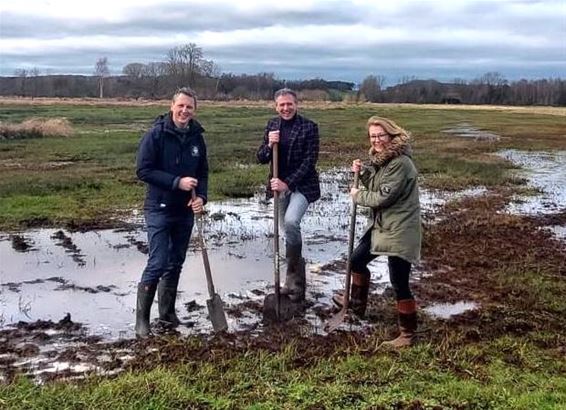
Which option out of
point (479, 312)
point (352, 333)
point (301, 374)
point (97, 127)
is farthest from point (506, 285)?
point (97, 127)

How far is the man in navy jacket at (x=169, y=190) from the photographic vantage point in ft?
21.3

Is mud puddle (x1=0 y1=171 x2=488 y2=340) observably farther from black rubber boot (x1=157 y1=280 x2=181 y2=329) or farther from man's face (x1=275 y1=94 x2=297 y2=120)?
man's face (x1=275 y1=94 x2=297 y2=120)

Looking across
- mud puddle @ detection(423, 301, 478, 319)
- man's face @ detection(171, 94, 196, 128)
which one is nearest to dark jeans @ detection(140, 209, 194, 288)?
man's face @ detection(171, 94, 196, 128)

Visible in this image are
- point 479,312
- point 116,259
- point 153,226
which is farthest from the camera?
point 116,259

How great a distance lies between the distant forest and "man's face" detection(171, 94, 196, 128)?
9132 cm

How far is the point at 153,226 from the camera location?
6.60m

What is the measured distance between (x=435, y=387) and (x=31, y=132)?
28536mm

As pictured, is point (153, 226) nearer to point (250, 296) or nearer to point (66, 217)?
point (250, 296)

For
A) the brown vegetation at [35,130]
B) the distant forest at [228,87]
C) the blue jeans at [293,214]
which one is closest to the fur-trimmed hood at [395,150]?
the blue jeans at [293,214]

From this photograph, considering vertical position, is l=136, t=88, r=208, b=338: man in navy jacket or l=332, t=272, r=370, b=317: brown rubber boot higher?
l=136, t=88, r=208, b=338: man in navy jacket

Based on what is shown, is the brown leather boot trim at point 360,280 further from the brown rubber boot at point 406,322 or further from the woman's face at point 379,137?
the woman's face at point 379,137

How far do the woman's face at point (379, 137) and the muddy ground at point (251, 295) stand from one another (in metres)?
1.70

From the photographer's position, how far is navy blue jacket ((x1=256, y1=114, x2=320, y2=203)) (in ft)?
24.5

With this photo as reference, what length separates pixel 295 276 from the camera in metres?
7.80
